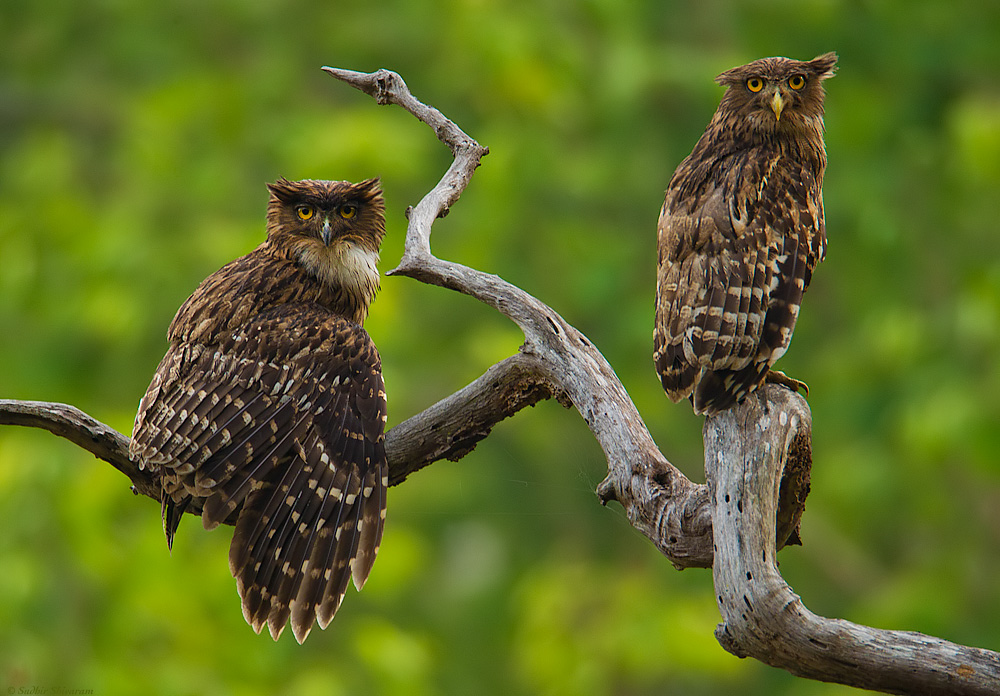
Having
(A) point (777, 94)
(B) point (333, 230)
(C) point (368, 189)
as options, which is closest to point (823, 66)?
(A) point (777, 94)

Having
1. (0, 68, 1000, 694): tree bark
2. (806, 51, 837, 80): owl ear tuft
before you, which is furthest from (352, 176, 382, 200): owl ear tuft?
(806, 51, 837, 80): owl ear tuft

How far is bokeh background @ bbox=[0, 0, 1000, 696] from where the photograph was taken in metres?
7.02

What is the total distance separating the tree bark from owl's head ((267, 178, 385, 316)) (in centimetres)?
33

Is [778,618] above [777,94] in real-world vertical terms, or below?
below

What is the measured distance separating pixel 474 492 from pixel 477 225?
213cm

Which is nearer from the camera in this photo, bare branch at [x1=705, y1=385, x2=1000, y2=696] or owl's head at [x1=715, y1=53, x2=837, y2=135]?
bare branch at [x1=705, y1=385, x2=1000, y2=696]

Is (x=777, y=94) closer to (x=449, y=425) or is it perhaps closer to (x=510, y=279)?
(x=449, y=425)

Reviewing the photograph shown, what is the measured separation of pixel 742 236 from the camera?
9.09 ft

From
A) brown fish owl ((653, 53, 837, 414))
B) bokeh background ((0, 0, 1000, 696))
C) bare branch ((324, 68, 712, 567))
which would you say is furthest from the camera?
bokeh background ((0, 0, 1000, 696))

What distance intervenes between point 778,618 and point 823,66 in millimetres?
1515

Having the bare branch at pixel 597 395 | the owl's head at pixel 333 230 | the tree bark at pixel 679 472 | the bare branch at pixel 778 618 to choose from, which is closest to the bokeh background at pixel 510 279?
the owl's head at pixel 333 230

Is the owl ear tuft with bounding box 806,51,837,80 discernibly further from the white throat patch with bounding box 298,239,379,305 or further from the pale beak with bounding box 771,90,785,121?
the white throat patch with bounding box 298,239,379,305

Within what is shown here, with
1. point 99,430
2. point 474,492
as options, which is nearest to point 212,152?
point 474,492

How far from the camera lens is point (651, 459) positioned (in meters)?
2.48
